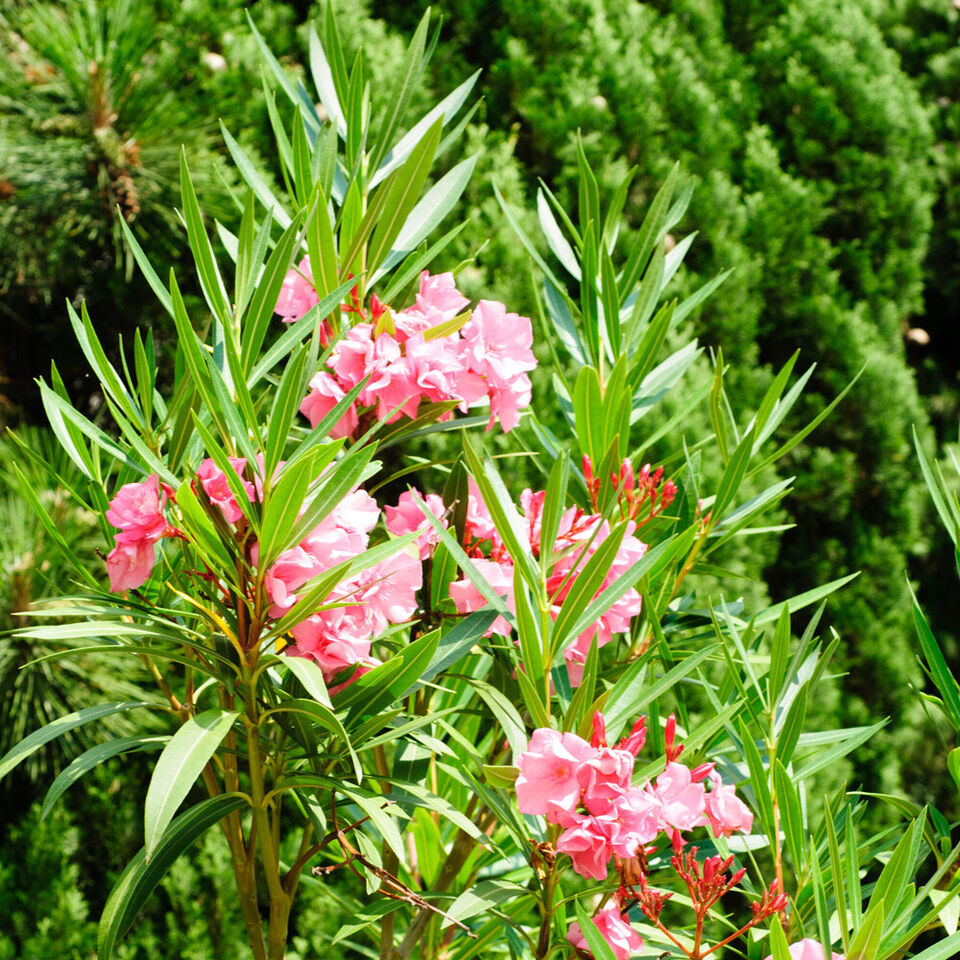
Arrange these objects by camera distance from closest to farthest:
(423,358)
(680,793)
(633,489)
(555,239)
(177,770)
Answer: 1. (177,770)
2. (680,793)
3. (423,358)
4. (633,489)
5. (555,239)

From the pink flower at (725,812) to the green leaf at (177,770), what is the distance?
360mm

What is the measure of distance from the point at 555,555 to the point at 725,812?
0.23 metres

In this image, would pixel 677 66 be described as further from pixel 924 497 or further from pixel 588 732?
pixel 588 732

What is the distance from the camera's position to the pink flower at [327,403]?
2.44ft

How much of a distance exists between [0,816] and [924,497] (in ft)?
8.30

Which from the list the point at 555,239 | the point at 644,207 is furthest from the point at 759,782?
the point at 644,207

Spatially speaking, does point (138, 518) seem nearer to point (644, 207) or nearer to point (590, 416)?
point (590, 416)

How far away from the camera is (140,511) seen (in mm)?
667

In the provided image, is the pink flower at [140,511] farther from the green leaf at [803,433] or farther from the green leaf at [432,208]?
the green leaf at [803,433]

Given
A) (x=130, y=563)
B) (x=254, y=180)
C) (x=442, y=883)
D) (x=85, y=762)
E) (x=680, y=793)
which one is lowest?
(x=442, y=883)

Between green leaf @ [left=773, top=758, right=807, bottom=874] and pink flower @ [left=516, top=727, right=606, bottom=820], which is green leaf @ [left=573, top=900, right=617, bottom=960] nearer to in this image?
pink flower @ [left=516, top=727, right=606, bottom=820]

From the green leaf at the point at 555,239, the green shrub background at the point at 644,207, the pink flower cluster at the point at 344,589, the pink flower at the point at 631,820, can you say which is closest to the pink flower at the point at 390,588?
the pink flower cluster at the point at 344,589

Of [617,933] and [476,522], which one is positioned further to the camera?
[476,522]

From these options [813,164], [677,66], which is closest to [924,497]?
[813,164]
